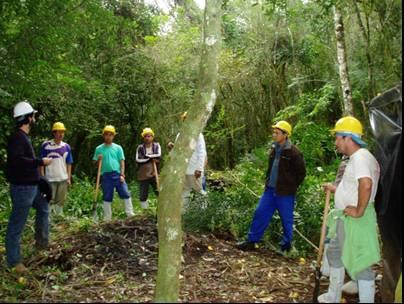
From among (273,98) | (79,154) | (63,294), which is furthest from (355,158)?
(79,154)

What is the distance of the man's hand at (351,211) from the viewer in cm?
436

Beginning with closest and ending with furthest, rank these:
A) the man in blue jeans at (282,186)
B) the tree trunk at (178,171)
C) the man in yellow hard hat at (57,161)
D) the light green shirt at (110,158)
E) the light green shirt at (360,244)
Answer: the tree trunk at (178,171) < the light green shirt at (360,244) < the man in blue jeans at (282,186) < the man in yellow hard hat at (57,161) < the light green shirt at (110,158)

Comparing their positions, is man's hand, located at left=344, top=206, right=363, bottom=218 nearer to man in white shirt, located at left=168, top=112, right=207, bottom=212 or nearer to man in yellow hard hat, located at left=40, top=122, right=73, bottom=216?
man in white shirt, located at left=168, top=112, right=207, bottom=212

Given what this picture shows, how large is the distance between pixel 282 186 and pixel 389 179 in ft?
8.15

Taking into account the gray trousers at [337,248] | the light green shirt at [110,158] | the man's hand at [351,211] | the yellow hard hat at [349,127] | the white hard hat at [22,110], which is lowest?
the gray trousers at [337,248]

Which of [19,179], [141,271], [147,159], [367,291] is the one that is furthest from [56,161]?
[367,291]

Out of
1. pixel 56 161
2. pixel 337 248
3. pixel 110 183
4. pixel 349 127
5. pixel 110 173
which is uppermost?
pixel 349 127

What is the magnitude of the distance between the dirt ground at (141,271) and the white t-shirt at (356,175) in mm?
1174

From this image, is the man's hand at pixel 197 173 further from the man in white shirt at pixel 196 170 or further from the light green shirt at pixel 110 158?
the light green shirt at pixel 110 158

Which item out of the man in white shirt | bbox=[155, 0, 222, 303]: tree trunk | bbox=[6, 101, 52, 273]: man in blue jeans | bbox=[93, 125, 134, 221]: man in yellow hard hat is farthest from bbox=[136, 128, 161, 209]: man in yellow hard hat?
bbox=[155, 0, 222, 303]: tree trunk

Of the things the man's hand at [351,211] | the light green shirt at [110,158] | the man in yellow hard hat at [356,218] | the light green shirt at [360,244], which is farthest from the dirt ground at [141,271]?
the light green shirt at [110,158]

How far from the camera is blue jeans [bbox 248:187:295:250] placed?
694cm

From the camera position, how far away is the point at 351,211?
4.41 meters

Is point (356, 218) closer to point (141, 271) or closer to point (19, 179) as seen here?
point (141, 271)
